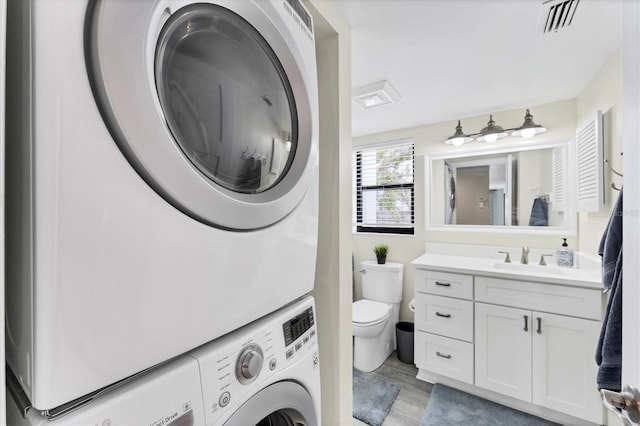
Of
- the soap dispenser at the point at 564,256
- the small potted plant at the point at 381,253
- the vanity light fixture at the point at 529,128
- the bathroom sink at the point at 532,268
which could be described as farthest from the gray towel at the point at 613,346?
the small potted plant at the point at 381,253

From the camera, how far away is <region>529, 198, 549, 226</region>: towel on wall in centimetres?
228

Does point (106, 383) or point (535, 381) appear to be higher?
point (106, 383)

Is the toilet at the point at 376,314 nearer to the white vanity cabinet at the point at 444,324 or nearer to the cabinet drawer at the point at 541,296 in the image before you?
the white vanity cabinet at the point at 444,324

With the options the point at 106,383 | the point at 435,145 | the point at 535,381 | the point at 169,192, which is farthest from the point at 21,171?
the point at 435,145

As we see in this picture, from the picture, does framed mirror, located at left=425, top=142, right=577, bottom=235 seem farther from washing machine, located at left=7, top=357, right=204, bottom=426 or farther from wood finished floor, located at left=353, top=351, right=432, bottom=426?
washing machine, located at left=7, top=357, right=204, bottom=426

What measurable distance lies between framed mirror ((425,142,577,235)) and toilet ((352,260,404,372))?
0.67m

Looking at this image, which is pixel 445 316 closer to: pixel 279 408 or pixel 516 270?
pixel 516 270

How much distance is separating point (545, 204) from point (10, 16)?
2942 millimetres

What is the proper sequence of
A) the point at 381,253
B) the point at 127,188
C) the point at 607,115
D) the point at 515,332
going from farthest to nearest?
the point at 381,253 < the point at 515,332 < the point at 607,115 < the point at 127,188

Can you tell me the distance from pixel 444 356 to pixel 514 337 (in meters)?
0.49

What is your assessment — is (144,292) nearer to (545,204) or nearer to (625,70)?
(625,70)

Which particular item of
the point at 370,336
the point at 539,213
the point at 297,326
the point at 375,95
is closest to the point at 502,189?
the point at 539,213

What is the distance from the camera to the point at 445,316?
211 cm

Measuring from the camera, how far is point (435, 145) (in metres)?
2.71
